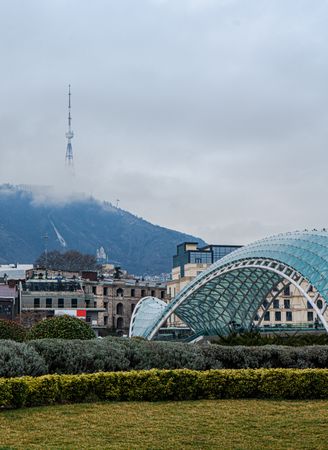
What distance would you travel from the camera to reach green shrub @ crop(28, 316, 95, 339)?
3125cm

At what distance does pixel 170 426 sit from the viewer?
615 inches

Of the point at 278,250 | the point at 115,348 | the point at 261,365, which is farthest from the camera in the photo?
the point at 278,250

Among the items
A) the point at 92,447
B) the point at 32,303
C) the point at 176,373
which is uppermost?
the point at 32,303

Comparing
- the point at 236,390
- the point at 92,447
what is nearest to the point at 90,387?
the point at 236,390

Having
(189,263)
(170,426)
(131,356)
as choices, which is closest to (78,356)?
(131,356)

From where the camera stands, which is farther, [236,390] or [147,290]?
[147,290]

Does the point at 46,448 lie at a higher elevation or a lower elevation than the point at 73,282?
lower

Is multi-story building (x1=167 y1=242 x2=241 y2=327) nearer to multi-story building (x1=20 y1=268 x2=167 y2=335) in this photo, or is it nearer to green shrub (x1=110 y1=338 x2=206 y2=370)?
multi-story building (x1=20 y1=268 x2=167 y2=335)

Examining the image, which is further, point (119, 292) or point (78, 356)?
point (119, 292)

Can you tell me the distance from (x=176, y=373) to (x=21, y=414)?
4567 mm

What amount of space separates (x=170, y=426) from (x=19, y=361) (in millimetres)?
5482

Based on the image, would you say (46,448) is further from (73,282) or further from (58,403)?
(73,282)

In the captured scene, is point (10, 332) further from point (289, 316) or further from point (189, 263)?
point (189, 263)

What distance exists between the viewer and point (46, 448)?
44.2ft
